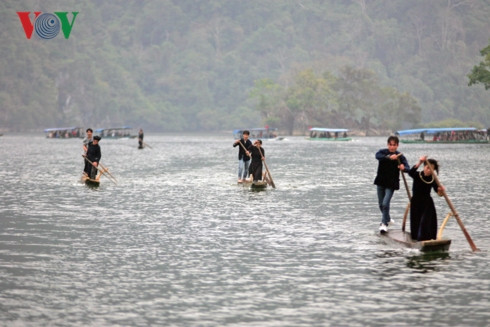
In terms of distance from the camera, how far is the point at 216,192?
26.7 m

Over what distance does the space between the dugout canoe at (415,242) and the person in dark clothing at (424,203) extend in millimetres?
195

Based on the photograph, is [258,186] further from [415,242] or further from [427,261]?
[427,261]

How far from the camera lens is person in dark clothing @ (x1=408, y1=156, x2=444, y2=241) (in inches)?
540

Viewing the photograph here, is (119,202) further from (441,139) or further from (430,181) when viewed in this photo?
(441,139)

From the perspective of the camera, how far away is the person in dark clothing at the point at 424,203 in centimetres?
1373

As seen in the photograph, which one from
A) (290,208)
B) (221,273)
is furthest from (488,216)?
(221,273)

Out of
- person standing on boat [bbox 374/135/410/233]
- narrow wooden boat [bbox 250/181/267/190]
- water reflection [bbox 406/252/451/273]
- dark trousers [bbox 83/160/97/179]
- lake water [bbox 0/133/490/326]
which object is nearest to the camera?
lake water [bbox 0/133/490/326]

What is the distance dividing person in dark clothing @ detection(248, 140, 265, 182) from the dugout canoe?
1085 centimetres

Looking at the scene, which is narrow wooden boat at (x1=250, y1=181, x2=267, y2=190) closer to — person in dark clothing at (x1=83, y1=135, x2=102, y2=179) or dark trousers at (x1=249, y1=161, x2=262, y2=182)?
dark trousers at (x1=249, y1=161, x2=262, y2=182)

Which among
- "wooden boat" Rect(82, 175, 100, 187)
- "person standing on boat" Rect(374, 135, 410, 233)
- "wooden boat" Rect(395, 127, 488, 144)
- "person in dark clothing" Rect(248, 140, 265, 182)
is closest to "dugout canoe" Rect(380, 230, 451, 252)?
"person standing on boat" Rect(374, 135, 410, 233)

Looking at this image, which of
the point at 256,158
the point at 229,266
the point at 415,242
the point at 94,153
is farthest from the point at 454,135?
the point at 229,266

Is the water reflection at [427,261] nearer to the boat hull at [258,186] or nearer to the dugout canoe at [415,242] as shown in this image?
the dugout canoe at [415,242]

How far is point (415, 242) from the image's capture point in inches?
550

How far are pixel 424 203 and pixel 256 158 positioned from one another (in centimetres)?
1304
